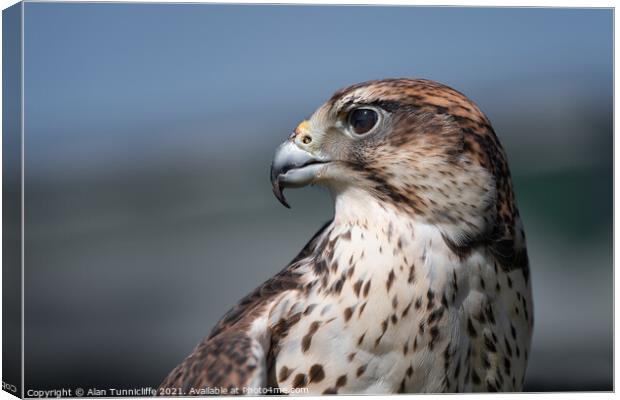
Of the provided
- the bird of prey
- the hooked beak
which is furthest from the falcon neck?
the hooked beak

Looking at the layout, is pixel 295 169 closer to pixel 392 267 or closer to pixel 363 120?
pixel 363 120

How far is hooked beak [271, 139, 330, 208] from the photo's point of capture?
457 centimetres

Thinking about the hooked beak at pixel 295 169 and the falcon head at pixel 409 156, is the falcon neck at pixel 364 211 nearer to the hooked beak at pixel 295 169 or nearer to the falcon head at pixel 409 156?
the falcon head at pixel 409 156

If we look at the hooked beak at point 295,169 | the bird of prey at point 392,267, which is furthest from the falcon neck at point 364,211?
the hooked beak at point 295,169

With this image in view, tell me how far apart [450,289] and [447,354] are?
0.27 m

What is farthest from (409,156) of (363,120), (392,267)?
(392,267)

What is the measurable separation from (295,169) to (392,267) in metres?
0.56

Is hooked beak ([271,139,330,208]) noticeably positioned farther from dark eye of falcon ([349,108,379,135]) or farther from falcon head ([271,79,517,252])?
dark eye of falcon ([349,108,379,135])

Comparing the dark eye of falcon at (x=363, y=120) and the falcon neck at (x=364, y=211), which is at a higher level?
the dark eye of falcon at (x=363, y=120)

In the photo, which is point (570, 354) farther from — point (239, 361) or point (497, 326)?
point (239, 361)

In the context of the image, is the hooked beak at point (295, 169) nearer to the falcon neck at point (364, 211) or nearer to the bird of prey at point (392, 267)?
the bird of prey at point (392, 267)

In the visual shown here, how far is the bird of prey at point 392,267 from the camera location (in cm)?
450

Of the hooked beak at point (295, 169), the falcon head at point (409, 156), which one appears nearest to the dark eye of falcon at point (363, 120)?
the falcon head at point (409, 156)

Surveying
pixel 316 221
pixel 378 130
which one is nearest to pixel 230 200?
pixel 316 221
